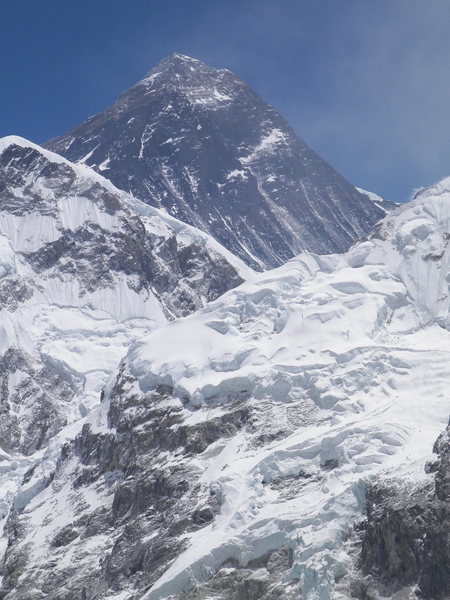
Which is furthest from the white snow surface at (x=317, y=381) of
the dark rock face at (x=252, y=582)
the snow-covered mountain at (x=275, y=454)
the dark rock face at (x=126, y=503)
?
the dark rock face at (x=126, y=503)

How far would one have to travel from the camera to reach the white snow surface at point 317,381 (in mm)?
126500

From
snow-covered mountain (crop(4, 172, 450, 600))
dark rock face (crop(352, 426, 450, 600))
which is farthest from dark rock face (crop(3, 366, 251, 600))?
dark rock face (crop(352, 426, 450, 600))

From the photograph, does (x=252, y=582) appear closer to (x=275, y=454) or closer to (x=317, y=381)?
(x=275, y=454)

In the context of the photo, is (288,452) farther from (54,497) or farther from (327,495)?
(54,497)

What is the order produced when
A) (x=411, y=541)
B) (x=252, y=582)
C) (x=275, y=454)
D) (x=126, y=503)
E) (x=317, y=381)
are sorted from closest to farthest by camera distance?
(x=411, y=541) → (x=252, y=582) → (x=275, y=454) → (x=126, y=503) → (x=317, y=381)

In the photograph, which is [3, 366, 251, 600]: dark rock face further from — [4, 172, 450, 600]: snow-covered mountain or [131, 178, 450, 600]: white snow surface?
[131, 178, 450, 600]: white snow surface

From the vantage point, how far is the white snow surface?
415 ft

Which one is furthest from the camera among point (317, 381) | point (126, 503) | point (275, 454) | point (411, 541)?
point (317, 381)

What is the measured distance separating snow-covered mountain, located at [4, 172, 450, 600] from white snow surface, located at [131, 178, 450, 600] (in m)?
0.25

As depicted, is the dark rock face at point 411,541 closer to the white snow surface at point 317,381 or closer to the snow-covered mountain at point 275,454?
the snow-covered mountain at point 275,454

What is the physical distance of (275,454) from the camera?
142 metres

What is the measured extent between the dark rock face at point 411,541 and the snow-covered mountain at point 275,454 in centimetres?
18

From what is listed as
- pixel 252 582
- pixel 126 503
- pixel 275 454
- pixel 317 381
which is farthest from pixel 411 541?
pixel 126 503

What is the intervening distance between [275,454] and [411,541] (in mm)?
30416
